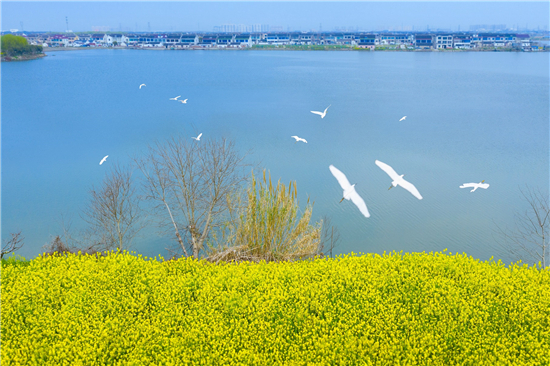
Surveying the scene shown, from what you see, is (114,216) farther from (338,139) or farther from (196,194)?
(338,139)

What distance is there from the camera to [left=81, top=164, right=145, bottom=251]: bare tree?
9859mm

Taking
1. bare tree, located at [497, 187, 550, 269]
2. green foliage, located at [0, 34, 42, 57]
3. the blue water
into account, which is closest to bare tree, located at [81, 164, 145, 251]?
the blue water

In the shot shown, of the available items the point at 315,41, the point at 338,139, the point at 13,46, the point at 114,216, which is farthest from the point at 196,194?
the point at 315,41

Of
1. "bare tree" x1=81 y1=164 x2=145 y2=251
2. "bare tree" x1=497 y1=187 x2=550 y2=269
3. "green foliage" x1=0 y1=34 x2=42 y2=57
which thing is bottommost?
"bare tree" x1=497 y1=187 x2=550 y2=269

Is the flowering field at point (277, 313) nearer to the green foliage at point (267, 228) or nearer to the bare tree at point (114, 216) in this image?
the green foliage at point (267, 228)

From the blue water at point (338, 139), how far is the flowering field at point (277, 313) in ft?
13.9

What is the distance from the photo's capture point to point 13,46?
49438 mm

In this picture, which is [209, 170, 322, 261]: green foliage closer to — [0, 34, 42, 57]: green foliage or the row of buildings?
[0, 34, 42, 57]: green foliage

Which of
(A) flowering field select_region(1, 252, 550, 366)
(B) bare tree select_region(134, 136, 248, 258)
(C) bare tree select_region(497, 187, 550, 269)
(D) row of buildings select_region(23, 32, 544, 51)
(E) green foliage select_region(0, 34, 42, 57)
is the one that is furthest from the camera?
(D) row of buildings select_region(23, 32, 544, 51)

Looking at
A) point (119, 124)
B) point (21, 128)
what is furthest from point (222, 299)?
point (21, 128)

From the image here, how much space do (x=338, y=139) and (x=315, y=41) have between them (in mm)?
79898

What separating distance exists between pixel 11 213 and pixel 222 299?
8.92 metres

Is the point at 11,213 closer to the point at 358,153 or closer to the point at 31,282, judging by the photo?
the point at 31,282

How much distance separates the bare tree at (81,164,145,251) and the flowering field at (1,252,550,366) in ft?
10.3
